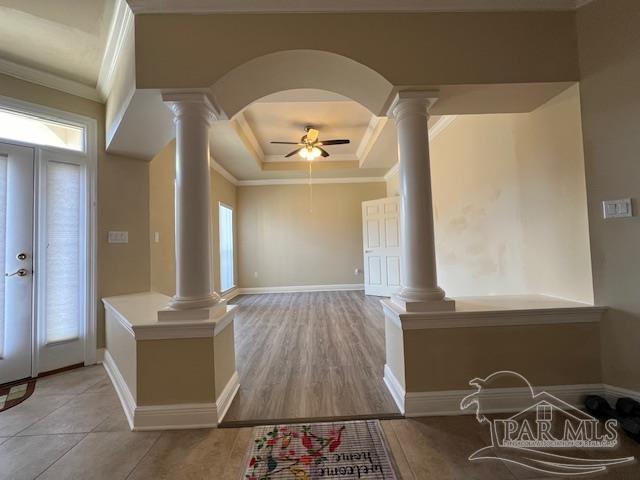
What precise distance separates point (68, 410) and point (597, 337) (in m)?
3.62

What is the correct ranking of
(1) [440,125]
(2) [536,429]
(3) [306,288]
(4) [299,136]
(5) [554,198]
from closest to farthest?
(2) [536,429] < (5) [554,198] < (1) [440,125] < (4) [299,136] < (3) [306,288]

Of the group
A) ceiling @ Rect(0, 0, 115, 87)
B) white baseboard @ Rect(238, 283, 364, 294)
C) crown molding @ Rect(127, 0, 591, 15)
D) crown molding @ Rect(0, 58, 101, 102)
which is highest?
ceiling @ Rect(0, 0, 115, 87)

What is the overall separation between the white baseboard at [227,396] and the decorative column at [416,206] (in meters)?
1.34

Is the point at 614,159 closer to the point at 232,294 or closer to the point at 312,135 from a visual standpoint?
the point at 312,135

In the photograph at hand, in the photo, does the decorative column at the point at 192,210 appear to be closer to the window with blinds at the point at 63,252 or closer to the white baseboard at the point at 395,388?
the white baseboard at the point at 395,388

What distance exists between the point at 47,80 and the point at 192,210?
7.15 feet

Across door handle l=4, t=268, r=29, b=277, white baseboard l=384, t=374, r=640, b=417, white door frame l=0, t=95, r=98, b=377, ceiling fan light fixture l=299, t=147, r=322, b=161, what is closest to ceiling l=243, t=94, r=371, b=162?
ceiling fan light fixture l=299, t=147, r=322, b=161

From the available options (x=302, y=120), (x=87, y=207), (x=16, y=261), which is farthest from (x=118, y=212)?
(x=302, y=120)

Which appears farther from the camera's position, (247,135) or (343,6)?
(247,135)

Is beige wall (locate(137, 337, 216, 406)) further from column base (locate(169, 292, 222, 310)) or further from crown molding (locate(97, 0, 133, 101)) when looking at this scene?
crown molding (locate(97, 0, 133, 101))

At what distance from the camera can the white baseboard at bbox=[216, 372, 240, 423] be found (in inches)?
70.3

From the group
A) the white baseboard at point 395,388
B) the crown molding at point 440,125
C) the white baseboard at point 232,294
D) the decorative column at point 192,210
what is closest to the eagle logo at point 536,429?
the white baseboard at point 395,388

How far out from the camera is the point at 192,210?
1.84 meters

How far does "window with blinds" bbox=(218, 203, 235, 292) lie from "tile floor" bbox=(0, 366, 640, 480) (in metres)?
3.66
